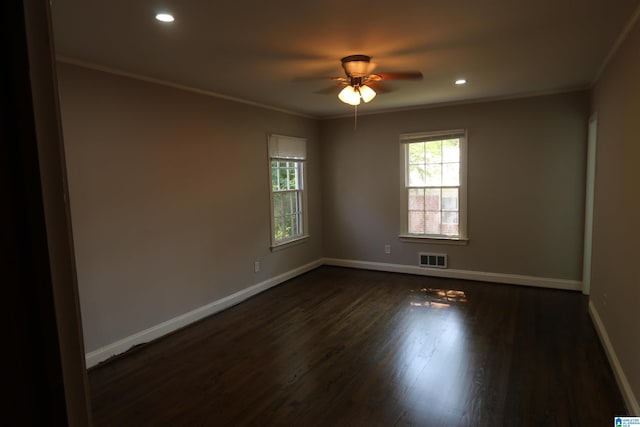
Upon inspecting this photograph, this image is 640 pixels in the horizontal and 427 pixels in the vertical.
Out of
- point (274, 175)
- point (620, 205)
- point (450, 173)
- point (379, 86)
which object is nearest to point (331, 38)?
point (379, 86)

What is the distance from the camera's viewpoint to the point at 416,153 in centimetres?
571

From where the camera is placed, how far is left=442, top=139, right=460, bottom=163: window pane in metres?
5.40

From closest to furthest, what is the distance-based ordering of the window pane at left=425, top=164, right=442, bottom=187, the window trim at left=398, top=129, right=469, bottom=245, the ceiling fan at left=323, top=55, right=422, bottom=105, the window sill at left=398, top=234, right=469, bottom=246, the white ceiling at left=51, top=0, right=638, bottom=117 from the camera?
1. the white ceiling at left=51, top=0, right=638, bottom=117
2. the ceiling fan at left=323, top=55, right=422, bottom=105
3. the window trim at left=398, top=129, right=469, bottom=245
4. the window sill at left=398, top=234, right=469, bottom=246
5. the window pane at left=425, top=164, right=442, bottom=187

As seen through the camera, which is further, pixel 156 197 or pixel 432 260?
pixel 432 260

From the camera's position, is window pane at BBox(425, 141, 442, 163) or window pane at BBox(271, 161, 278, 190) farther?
window pane at BBox(425, 141, 442, 163)

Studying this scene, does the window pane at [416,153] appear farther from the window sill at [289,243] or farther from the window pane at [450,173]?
the window sill at [289,243]

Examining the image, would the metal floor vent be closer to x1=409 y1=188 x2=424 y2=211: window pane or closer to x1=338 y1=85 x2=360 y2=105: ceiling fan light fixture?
x1=409 y1=188 x2=424 y2=211: window pane

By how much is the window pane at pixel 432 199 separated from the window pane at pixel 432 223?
9 centimetres

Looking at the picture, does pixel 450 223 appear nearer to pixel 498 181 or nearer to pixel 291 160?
pixel 498 181

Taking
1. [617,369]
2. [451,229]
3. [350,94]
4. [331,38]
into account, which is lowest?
[617,369]

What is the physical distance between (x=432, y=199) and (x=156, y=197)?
378cm

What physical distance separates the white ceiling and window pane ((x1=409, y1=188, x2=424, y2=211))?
6.40ft

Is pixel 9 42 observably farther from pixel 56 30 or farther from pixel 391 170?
pixel 391 170

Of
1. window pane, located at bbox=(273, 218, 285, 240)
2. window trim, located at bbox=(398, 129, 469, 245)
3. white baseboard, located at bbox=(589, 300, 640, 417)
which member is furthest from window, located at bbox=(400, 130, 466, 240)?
white baseboard, located at bbox=(589, 300, 640, 417)
